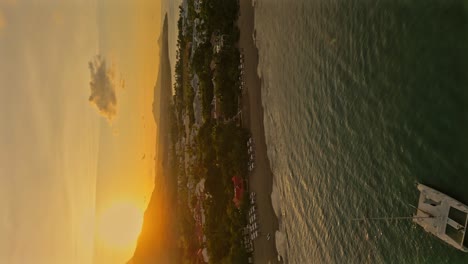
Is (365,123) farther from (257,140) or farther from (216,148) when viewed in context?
(216,148)

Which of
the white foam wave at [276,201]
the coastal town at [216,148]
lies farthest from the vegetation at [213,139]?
the white foam wave at [276,201]

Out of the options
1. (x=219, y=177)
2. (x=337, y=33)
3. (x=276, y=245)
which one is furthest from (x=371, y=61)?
(x=219, y=177)

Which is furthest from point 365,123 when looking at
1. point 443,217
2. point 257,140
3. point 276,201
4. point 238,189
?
point 238,189

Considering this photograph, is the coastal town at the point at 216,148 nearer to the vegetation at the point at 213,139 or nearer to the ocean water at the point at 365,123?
the vegetation at the point at 213,139

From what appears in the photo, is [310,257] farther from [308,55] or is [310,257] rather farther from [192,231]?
[192,231]

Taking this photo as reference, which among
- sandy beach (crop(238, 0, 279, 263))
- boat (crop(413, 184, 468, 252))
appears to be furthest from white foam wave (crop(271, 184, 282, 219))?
boat (crop(413, 184, 468, 252))

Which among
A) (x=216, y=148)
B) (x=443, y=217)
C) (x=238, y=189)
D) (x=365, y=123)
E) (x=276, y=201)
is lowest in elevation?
(x=443, y=217)
